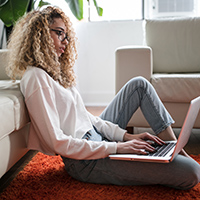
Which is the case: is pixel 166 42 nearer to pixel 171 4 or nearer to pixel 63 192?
pixel 171 4

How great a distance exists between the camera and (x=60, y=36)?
1206mm

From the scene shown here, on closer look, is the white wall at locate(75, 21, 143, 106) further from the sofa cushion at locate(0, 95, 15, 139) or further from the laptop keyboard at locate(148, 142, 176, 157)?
the sofa cushion at locate(0, 95, 15, 139)

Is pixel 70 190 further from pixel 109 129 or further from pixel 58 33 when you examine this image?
pixel 58 33

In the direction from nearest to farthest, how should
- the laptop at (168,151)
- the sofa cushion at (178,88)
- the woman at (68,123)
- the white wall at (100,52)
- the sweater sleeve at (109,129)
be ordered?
the laptop at (168,151) → the woman at (68,123) → the sweater sleeve at (109,129) → the sofa cushion at (178,88) → the white wall at (100,52)

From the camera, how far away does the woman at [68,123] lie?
105 cm

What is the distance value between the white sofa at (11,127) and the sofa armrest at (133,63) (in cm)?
91

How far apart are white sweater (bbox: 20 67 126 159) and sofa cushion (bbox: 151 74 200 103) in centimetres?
83

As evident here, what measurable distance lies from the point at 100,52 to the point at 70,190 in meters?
2.39

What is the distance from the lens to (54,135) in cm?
102

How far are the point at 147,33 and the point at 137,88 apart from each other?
1193 millimetres

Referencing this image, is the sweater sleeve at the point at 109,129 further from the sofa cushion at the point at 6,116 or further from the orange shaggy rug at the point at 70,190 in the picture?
the sofa cushion at the point at 6,116

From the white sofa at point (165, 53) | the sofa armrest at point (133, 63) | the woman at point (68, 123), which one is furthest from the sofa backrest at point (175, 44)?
the woman at point (68, 123)

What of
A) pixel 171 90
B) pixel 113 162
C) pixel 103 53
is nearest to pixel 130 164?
pixel 113 162

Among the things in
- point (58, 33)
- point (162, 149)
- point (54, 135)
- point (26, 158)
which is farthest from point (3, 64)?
point (162, 149)
